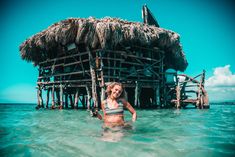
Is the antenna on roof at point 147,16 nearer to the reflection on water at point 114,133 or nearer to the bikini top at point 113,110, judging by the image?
the bikini top at point 113,110

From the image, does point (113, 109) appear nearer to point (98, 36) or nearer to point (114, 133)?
point (114, 133)

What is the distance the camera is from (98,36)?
10180 mm

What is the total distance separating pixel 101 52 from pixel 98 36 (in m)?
0.98

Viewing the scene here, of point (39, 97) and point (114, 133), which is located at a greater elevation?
point (39, 97)

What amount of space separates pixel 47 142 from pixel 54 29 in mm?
9287

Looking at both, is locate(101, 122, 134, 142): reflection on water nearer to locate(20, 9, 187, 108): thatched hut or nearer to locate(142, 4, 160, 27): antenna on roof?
locate(20, 9, 187, 108): thatched hut

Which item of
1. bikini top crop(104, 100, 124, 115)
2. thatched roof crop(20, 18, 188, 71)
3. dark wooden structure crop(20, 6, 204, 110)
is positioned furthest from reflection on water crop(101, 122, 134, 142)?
thatched roof crop(20, 18, 188, 71)

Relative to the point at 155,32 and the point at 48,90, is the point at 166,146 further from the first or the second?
the point at 48,90

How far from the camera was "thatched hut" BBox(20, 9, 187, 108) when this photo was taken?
407 inches

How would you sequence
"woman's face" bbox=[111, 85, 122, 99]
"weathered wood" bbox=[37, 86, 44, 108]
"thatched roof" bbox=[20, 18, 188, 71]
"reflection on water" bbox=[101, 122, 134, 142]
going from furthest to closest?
"weathered wood" bbox=[37, 86, 44, 108], "thatched roof" bbox=[20, 18, 188, 71], "woman's face" bbox=[111, 85, 122, 99], "reflection on water" bbox=[101, 122, 134, 142]

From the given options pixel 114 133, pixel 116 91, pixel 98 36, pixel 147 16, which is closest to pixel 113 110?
pixel 116 91

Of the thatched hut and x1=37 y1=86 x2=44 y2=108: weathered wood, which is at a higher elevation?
the thatched hut

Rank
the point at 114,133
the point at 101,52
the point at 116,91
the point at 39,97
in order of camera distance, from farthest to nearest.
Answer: the point at 39,97 < the point at 101,52 < the point at 116,91 < the point at 114,133

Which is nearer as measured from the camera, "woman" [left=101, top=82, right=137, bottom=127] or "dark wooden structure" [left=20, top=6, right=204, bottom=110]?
"woman" [left=101, top=82, right=137, bottom=127]
